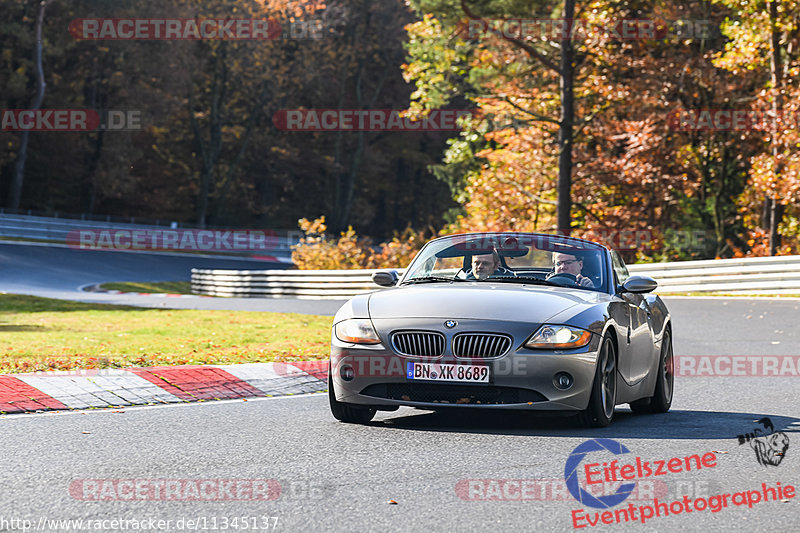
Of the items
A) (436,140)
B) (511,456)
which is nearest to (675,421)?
(511,456)

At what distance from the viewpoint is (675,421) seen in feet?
31.7

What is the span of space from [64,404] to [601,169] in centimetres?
3003

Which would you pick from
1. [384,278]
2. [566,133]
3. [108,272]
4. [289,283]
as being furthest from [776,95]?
[384,278]

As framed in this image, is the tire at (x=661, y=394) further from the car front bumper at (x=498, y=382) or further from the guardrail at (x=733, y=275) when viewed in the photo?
the guardrail at (x=733, y=275)

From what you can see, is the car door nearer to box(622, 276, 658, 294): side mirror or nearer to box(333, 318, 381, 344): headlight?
box(622, 276, 658, 294): side mirror

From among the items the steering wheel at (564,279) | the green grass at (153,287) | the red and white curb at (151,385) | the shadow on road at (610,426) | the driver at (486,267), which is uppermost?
the driver at (486,267)

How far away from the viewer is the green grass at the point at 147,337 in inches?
513

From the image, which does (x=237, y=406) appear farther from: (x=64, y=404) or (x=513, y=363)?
(x=513, y=363)

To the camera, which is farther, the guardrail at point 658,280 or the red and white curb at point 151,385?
the guardrail at point 658,280

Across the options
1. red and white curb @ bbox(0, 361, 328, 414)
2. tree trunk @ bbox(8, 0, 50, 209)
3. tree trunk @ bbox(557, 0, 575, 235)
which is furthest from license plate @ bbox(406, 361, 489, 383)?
tree trunk @ bbox(8, 0, 50, 209)

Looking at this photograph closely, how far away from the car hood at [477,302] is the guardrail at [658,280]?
15.5 metres

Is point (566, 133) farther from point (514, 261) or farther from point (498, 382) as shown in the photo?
point (498, 382)

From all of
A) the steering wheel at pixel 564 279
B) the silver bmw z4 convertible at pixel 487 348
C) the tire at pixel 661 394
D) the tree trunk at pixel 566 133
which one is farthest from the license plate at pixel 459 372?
the tree trunk at pixel 566 133

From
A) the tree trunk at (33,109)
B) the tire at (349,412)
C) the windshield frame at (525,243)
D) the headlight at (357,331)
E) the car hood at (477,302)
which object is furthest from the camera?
the tree trunk at (33,109)
